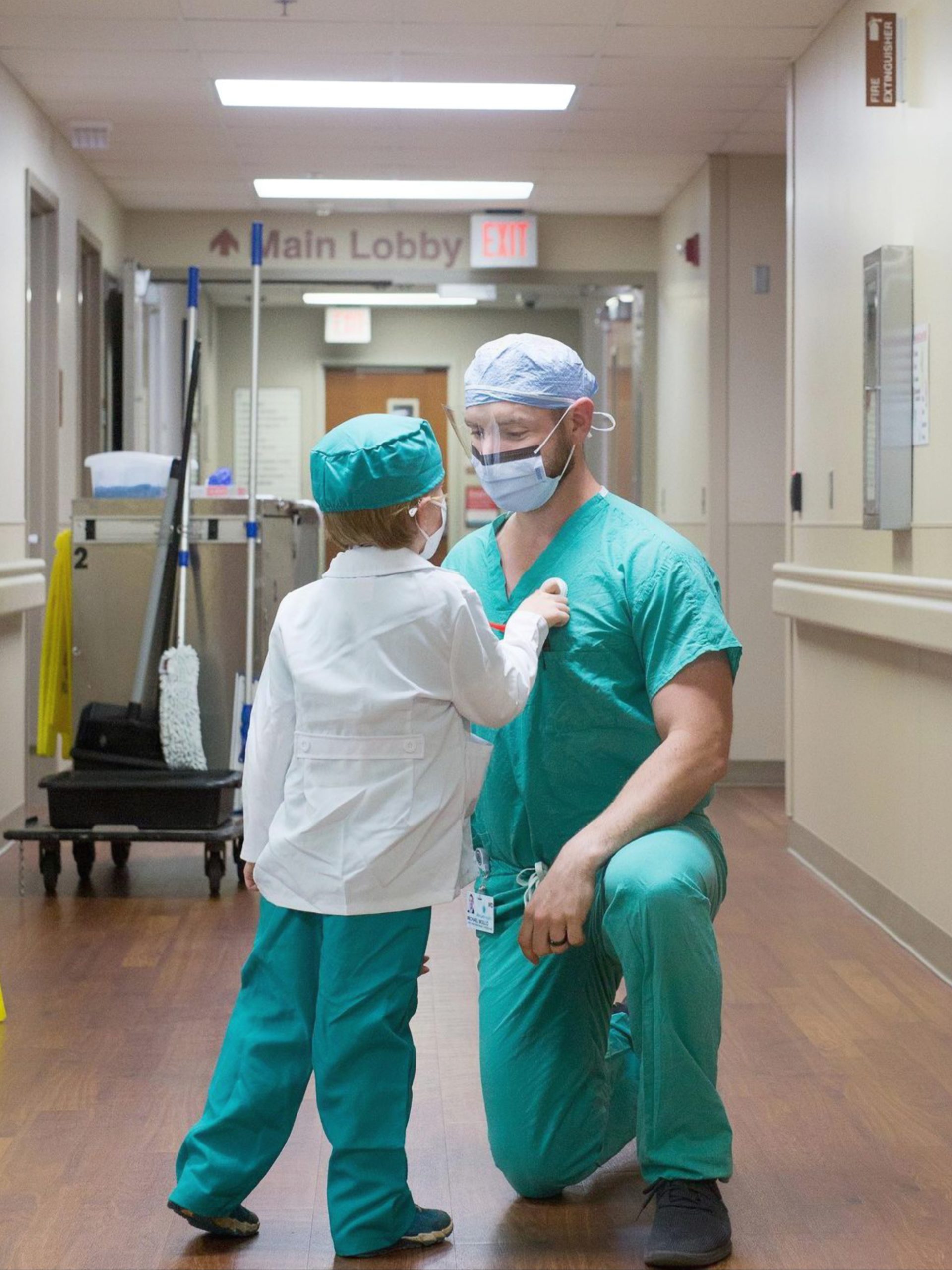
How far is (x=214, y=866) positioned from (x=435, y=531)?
249 centimetres

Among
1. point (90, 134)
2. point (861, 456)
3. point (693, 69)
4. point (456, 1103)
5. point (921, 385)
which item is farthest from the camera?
point (90, 134)

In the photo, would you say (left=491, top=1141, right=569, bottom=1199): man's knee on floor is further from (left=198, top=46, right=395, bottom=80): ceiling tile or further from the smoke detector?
the smoke detector

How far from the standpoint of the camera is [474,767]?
6.96 feet

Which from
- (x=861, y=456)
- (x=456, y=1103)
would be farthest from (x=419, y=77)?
(x=456, y=1103)

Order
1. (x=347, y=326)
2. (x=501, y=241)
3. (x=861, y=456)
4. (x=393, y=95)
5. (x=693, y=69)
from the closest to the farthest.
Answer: (x=861, y=456) → (x=693, y=69) → (x=393, y=95) → (x=501, y=241) → (x=347, y=326)

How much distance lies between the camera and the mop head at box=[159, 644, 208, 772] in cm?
454

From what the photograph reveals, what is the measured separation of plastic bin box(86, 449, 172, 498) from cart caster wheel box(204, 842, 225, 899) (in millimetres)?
1166

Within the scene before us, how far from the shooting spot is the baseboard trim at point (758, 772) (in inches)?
259

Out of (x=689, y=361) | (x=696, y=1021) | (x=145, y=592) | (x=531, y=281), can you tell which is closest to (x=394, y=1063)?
(x=696, y=1021)

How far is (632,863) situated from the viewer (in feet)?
6.75

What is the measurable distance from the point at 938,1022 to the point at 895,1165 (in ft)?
2.76

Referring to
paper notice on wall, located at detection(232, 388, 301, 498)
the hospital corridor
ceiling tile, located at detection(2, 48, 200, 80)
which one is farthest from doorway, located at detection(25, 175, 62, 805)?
paper notice on wall, located at detection(232, 388, 301, 498)

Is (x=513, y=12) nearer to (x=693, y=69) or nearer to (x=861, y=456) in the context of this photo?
(x=693, y=69)

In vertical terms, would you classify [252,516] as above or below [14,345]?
below
